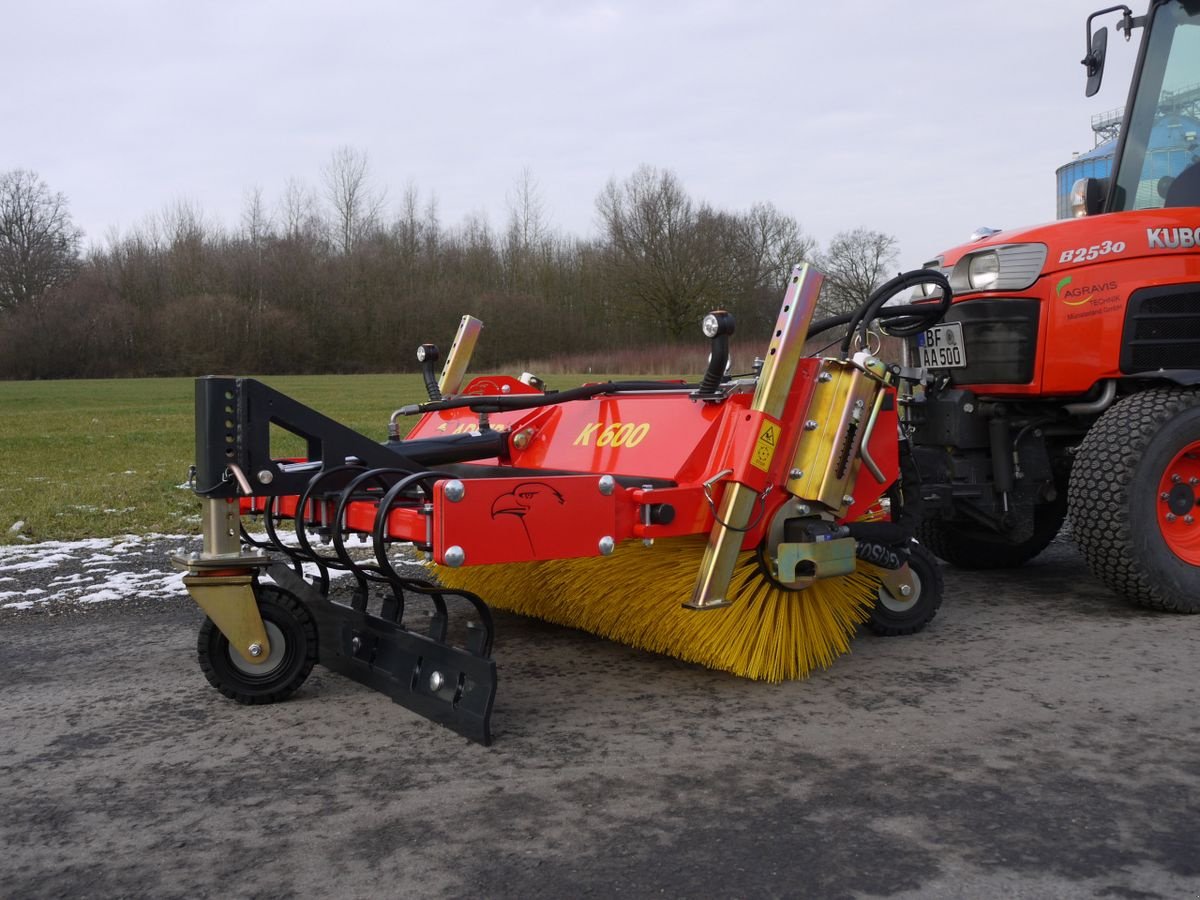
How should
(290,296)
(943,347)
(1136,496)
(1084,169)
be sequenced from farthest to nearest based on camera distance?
(290,296)
(1084,169)
(943,347)
(1136,496)

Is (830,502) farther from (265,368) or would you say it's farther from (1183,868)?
(265,368)

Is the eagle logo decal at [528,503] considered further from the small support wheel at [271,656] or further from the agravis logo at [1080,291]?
the agravis logo at [1080,291]

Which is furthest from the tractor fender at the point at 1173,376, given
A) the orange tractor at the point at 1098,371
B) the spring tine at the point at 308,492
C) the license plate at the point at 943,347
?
the spring tine at the point at 308,492

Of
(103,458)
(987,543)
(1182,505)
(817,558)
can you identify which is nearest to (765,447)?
(817,558)

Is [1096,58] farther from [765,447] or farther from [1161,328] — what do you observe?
[765,447]

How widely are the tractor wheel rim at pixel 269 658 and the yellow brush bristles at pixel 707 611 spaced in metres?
1.11

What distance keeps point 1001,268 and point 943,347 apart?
0.45 metres

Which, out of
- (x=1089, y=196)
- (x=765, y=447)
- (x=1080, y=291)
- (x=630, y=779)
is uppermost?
(x=1089, y=196)

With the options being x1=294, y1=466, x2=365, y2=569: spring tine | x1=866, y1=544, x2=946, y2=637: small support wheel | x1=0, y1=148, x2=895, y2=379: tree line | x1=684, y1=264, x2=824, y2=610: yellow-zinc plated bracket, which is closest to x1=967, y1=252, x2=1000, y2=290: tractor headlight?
x1=866, y1=544, x2=946, y2=637: small support wheel

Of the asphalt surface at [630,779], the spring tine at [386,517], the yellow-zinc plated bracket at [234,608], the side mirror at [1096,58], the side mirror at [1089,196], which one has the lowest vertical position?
the asphalt surface at [630,779]

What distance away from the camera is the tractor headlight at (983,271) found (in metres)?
4.98

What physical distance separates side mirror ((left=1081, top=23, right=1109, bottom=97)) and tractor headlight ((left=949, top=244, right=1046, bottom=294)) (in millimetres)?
1035

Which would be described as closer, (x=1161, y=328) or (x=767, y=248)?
(x=1161, y=328)

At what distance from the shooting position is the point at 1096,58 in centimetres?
524
